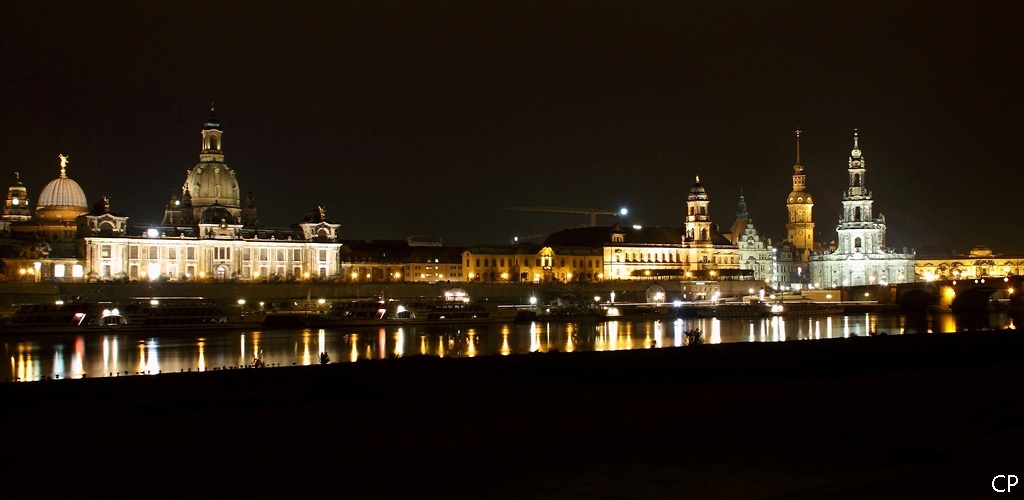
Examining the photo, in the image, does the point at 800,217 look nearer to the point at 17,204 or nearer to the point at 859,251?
the point at 859,251

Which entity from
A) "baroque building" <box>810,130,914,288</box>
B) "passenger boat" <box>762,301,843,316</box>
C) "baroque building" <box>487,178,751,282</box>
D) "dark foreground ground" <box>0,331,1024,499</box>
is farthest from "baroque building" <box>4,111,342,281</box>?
"dark foreground ground" <box>0,331,1024,499</box>

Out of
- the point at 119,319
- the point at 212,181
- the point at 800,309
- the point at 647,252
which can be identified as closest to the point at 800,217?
the point at 647,252

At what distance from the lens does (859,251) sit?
151m

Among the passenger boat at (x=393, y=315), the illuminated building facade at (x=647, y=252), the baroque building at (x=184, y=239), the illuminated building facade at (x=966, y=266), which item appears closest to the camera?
the passenger boat at (x=393, y=315)

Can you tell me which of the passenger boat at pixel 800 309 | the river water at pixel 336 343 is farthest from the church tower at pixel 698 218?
the river water at pixel 336 343

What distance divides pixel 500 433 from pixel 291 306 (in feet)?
277

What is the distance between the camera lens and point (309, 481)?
543 inches

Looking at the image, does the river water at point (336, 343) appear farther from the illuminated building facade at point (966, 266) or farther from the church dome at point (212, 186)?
the illuminated building facade at point (966, 266)

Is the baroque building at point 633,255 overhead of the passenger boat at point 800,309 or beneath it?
overhead

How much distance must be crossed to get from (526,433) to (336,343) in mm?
43509

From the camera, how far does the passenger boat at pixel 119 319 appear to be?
70.2 metres

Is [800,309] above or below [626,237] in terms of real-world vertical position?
below

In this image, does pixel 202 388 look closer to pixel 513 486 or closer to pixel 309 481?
pixel 309 481

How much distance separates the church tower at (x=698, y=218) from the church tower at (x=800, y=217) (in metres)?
32.1
